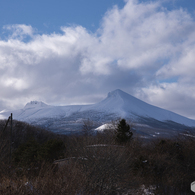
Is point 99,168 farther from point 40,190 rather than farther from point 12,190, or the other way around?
point 12,190

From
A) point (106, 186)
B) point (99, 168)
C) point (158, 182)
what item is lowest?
point (158, 182)

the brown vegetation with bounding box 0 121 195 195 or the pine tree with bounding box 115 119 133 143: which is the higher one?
the pine tree with bounding box 115 119 133 143

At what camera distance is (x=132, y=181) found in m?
15.1

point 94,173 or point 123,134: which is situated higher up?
point 123,134

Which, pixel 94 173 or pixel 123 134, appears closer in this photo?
pixel 94 173

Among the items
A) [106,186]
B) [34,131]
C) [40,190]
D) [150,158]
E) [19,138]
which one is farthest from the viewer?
[34,131]

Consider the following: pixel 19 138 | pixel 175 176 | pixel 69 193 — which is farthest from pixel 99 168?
pixel 19 138

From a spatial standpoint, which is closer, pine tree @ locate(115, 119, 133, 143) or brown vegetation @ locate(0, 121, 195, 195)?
brown vegetation @ locate(0, 121, 195, 195)

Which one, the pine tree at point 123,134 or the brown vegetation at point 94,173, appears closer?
the brown vegetation at point 94,173

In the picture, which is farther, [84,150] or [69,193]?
[84,150]

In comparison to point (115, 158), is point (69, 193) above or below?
below

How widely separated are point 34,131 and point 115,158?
77.9 m

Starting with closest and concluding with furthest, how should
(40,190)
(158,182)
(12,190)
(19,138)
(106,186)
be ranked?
(12,190) < (40,190) < (106,186) < (158,182) < (19,138)

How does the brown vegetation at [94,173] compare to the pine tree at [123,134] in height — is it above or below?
below
